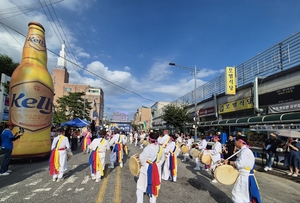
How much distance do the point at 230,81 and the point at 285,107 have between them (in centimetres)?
628

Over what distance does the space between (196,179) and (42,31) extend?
10.4 m

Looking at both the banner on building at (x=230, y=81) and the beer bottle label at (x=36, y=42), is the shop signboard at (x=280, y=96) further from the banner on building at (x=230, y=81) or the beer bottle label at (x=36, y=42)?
the beer bottle label at (x=36, y=42)

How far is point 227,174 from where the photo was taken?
14.3 feet

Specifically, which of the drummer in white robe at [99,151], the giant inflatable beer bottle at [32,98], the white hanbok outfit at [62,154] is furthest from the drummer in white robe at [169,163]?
the giant inflatable beer bottle at [32,98]

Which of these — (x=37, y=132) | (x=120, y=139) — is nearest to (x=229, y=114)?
(x=120, y=139)

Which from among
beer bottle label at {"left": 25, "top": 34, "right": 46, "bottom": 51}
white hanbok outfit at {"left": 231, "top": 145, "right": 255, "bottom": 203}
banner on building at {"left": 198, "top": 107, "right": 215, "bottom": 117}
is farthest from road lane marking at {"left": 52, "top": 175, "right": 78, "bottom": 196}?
banner on building at {"left": 198, "top": 107, "right": 215, "bottom": 117}

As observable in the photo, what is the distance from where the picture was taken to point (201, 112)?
2642 cm

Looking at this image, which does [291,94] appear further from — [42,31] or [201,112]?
[42,31]

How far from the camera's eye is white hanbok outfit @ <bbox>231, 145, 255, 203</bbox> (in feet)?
13.3

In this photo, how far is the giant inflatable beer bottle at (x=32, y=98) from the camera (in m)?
9.24

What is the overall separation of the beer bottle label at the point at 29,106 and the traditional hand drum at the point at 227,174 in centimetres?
856

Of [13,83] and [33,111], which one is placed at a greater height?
[13,83]

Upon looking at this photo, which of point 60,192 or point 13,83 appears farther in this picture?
point 13,83

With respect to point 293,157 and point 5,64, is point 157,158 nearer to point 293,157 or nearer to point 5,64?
point 293,157
